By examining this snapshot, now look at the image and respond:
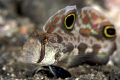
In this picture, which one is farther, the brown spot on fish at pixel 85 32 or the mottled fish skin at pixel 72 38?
the brown spot on fish at pixel 85 32

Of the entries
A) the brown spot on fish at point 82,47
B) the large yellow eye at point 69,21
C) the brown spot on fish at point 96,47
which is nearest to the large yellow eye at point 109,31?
the brown spot on fish at point 96,47

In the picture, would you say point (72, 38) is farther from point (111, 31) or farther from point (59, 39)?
point (111, 31)

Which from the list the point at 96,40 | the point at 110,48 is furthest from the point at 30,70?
the point at 110,48

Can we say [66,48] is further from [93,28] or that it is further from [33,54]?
[93,28]

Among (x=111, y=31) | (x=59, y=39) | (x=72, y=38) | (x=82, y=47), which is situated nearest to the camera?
(x=59, y=39)

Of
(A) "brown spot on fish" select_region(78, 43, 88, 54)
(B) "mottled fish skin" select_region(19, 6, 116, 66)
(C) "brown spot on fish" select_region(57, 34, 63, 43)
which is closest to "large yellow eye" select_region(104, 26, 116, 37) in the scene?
(B) "mottled fish skin" select_region(19, 6, 116, 66)

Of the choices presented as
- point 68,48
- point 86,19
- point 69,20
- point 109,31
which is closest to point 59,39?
point 68,48

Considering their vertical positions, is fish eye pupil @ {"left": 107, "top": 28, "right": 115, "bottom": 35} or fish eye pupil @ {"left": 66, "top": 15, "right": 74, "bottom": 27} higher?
fish eye pupil @ {"left": 66, "top": 15, "right": 74, "bottom": 27}

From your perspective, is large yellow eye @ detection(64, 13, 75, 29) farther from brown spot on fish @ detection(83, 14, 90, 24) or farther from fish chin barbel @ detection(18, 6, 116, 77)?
brown spot on fish @ detection(83, 14, 90, 24)

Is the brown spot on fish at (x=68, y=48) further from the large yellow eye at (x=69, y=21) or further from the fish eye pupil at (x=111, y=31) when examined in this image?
the fish eye pupil at (x=111, y=31)
